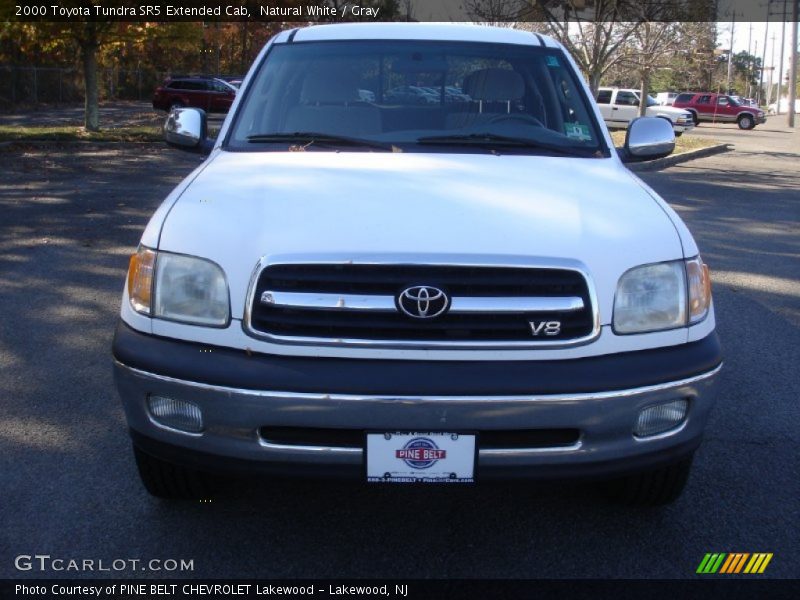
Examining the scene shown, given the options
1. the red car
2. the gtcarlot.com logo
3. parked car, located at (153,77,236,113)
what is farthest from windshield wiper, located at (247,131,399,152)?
the red car

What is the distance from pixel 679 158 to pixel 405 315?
61.4 ft

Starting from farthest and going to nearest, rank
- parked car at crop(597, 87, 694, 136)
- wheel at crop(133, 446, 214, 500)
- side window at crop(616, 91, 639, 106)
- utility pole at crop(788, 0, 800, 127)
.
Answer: utility pole at crop(788, 0, 800, 127) < side window at crop(616, 91, 639, 106) < parked car at crop(597, 87, 694, 136) < wheel at crop(133, 446, 214, 500)

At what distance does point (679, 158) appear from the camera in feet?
66.0

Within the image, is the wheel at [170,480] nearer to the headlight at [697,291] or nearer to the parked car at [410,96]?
the headlight at [697,291]

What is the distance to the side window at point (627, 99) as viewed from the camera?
113 ft

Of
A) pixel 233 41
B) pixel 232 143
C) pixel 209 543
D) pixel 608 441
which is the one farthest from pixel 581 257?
pixel 233 41

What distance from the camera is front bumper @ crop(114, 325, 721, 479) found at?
8.80ft

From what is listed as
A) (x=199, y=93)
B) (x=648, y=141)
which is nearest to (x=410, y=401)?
(x=648, y=141)

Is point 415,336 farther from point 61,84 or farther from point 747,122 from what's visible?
point 747,122

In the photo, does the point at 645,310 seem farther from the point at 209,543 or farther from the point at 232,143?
the point at 232,143

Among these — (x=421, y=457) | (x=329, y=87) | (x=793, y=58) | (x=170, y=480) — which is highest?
(x=793, y=58)

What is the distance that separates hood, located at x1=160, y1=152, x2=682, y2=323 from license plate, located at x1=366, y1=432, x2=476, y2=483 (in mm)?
561

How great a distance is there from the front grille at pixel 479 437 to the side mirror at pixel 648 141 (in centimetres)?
222

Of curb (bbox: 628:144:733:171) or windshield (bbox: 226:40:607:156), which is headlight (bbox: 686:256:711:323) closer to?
windshield (bbox: 226:40:607:156)
